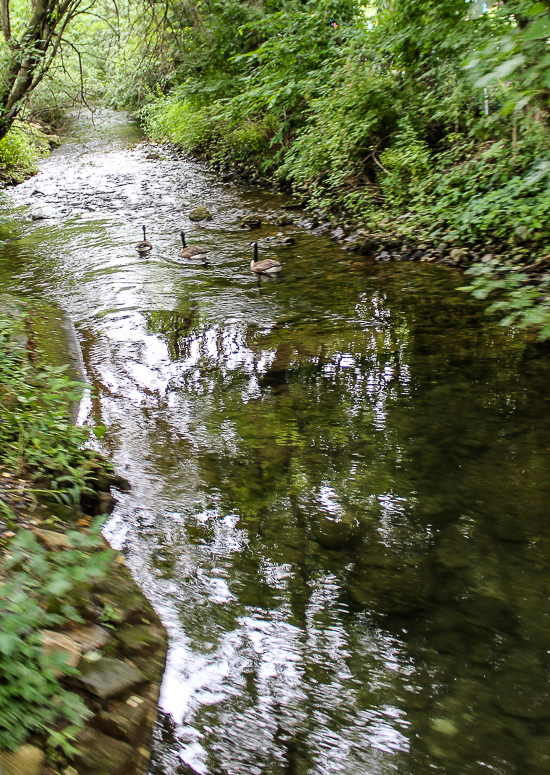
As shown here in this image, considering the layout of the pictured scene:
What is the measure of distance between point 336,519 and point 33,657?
206 cm

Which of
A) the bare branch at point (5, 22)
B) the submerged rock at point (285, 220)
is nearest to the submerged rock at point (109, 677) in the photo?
the bare branch at point (5, 22)

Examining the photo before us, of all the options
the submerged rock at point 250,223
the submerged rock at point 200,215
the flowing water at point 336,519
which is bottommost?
the flowing water at point 336,519

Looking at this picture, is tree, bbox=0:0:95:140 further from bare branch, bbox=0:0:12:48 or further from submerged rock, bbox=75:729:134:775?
submerged rock, bbox=75:729:134:775

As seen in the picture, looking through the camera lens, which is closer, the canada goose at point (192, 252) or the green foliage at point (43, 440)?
the green foliage at point (43, 440)

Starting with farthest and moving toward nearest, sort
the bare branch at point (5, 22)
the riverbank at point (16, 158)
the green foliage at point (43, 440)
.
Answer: the riverbank at point (16, 158) → the bare branch at point (5, 22) → the green foliage at point (43, 440)

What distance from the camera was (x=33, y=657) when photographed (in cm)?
211

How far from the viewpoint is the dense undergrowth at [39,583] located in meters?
1.97

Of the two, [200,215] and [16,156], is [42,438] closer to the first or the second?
[200,215]

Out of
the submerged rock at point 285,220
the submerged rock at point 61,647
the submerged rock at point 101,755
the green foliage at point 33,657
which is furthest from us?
the submerged rock at point 285,220

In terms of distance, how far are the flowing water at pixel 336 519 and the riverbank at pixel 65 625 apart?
16 cm

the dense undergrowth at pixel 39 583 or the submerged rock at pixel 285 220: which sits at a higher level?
the submerged rock at pixel 285 220

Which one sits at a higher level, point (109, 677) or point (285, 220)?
point (285, 220)

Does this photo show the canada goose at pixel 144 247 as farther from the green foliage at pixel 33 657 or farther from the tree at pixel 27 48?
the green foliage at pixel 33 657

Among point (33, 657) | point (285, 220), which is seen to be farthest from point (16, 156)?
point (33, 657)
